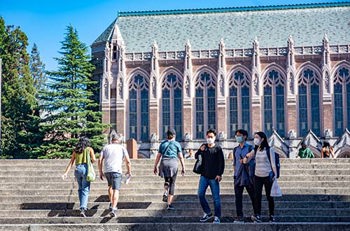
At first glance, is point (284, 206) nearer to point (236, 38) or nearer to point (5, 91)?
point (5, 91)

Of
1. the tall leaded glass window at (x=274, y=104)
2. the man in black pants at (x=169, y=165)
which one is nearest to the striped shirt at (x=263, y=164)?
the man in black pants at (x=169, y=165)

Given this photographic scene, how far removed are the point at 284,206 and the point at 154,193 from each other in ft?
11.2

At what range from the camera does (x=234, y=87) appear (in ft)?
163

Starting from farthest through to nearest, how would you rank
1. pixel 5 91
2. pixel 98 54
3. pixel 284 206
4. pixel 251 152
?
1. pixel 98 54
2. pixel 5 91
3. pixel 284 206
4. pixel 251 152

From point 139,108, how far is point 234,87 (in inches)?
297

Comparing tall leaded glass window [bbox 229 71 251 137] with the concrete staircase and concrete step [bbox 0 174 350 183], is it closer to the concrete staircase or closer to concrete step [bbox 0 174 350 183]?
the concrete staircase

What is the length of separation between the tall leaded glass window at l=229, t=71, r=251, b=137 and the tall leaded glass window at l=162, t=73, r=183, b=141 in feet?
12.9

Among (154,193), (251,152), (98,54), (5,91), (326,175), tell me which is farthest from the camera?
(98,54)

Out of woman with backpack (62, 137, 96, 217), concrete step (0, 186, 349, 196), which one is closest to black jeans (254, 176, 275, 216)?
concrete step (0, 186, 349, 196)

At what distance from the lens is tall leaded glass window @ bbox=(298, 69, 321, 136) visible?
4841 centimetres

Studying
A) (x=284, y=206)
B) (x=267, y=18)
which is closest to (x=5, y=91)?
(x=267, y=18)

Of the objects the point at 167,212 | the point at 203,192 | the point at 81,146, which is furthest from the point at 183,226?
the point at 81,146

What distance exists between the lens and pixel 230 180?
1778 cm

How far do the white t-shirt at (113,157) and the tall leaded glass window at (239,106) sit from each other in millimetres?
35189
